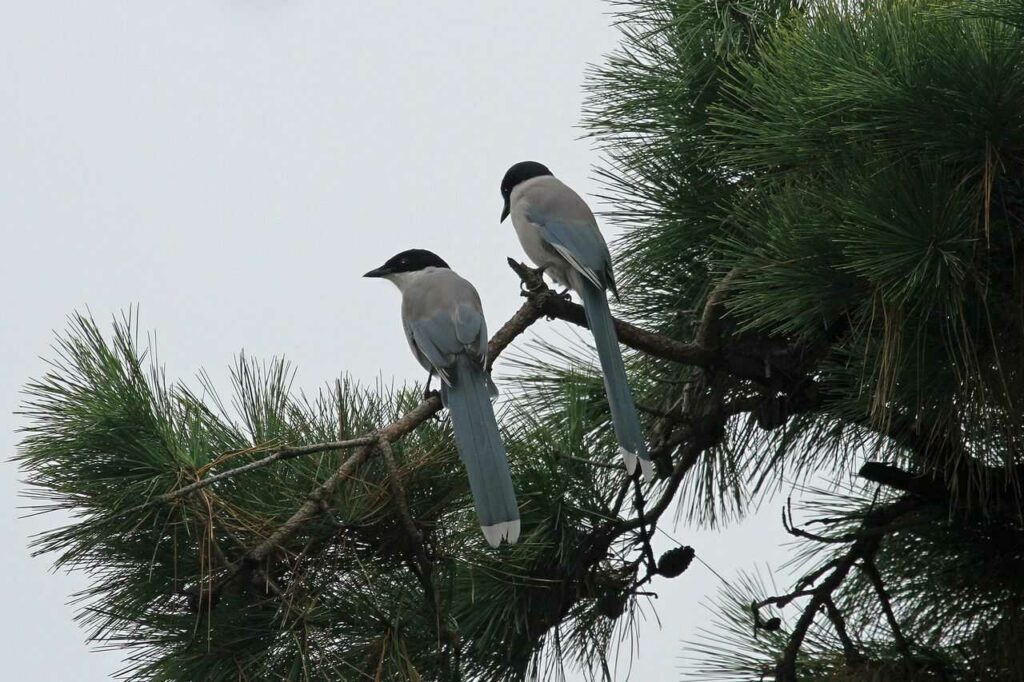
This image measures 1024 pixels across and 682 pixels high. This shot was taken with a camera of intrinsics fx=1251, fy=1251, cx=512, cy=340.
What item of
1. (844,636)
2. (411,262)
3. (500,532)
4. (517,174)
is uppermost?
(517,174)

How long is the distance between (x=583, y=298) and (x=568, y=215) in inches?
10.3

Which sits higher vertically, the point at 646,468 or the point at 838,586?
the point at 646,468

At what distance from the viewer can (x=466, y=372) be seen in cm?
161

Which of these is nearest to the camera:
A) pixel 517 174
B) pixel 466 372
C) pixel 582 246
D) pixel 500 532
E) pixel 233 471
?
pixel 233 471

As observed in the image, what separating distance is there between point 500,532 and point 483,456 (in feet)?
0.31

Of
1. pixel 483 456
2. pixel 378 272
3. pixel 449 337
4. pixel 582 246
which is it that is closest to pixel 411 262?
pixel 378 272

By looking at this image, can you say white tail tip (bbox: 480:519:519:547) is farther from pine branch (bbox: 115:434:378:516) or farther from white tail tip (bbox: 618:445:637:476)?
white tail tip (bbox: 618:445:637:476)

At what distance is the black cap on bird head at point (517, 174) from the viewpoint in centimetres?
239

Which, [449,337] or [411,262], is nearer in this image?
[449,337]

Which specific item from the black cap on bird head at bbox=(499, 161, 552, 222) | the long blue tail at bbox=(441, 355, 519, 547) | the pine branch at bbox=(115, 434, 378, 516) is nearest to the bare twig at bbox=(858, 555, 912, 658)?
the long blue tail at bbox=(441, 355, 519, 547)

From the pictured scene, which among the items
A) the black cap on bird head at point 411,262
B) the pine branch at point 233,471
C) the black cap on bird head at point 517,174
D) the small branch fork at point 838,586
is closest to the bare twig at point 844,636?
the small branch fork at point 838,586

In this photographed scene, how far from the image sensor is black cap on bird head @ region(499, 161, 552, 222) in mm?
2387

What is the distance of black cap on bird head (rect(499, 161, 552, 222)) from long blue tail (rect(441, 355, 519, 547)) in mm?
855

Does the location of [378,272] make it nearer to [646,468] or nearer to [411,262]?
[411,262]
